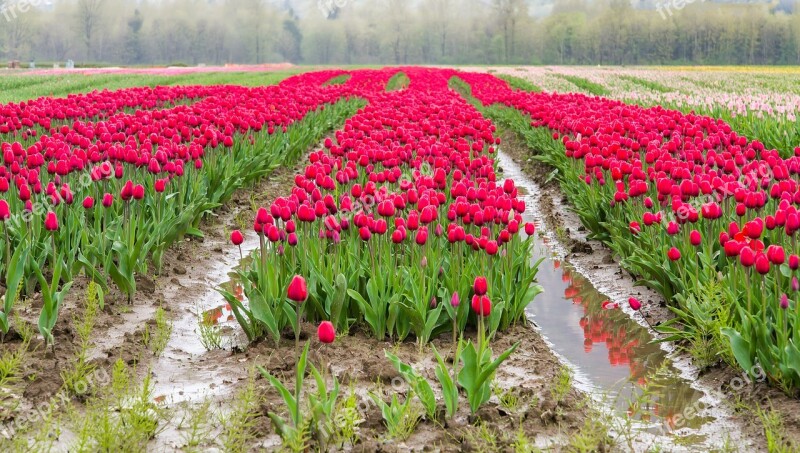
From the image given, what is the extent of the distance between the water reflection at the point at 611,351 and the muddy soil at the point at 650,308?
0.11 metres

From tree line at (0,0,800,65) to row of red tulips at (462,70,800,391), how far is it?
317 feet

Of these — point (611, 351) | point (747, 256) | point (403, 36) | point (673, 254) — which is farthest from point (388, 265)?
point (403, 36)

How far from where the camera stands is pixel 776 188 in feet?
20.8

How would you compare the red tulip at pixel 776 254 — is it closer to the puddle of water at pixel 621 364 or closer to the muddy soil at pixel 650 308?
the muddy soil at pixel 650 308

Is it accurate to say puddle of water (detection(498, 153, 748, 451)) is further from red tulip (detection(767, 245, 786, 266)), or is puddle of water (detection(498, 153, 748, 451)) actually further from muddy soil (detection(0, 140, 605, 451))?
red tulip (detection(767, 245, 786, 266))

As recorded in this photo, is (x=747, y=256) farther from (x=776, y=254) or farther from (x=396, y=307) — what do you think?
(x=396, y=307)

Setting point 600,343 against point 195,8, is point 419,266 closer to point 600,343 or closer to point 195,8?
point 600,343

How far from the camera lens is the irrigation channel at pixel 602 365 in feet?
13.7

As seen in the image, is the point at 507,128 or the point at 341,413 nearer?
Result: the point at 341,413

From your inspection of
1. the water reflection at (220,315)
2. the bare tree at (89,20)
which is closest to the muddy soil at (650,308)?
the water reflection at (220,315)

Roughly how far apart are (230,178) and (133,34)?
144 metres

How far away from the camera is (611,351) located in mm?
→ 5559

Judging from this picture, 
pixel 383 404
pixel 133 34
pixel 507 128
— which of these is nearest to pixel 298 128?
pixel 507 128

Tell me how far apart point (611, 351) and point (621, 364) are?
10.7 inches
